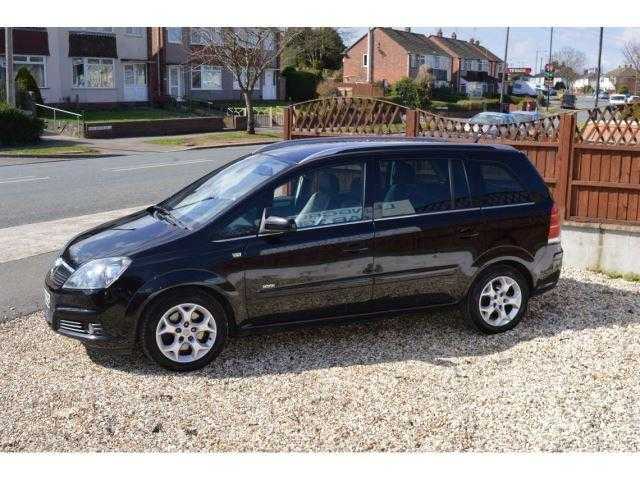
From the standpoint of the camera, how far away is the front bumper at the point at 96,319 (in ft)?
17.9

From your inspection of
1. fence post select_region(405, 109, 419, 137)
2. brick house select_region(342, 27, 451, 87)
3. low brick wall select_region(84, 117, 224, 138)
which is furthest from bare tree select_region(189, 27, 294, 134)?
brick house select_region(342, 27, 451, 87)

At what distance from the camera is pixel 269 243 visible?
580 centimetres

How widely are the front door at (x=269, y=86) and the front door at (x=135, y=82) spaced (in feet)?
36.6

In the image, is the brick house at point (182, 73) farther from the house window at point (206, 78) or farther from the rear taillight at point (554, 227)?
the rear taillight at point (554, 227)

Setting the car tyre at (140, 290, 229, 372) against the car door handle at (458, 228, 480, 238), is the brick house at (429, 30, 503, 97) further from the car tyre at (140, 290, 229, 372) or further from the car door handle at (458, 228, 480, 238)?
the car tyre at (140, 290, 229, 372)

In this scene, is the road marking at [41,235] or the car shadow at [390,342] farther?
the road marking at [41,235]

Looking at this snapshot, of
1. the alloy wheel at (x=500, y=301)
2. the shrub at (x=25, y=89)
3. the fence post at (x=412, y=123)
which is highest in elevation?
the shrub at (x=25, y=89)

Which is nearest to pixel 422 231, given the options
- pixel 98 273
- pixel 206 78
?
pixel 98 273

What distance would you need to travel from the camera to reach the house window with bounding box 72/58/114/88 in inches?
1667

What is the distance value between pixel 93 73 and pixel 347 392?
41381 mm

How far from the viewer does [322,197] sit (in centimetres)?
609

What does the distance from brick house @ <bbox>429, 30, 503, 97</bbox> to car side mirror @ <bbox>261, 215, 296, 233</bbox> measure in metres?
81.1

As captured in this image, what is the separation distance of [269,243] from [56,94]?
38521 millimetres

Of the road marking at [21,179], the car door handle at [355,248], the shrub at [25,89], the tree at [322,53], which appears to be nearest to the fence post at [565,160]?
the car door handle at [355,248]
